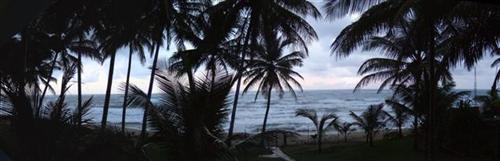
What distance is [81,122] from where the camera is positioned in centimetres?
805

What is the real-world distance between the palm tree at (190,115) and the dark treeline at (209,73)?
0.01 meters

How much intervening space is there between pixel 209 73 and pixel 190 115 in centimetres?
66

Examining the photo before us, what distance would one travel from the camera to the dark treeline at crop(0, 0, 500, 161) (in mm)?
7488

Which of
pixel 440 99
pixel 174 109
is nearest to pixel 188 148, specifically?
pixel 174 109

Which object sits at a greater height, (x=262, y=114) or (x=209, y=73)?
(x=209, y=73)

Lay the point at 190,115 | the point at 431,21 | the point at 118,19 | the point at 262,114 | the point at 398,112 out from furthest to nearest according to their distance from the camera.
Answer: the point at 262,114 < the point at 398,112 < the point at 118,19 < the point at 431,21 < the point at 190,115

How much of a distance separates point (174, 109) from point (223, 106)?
68 centimetres

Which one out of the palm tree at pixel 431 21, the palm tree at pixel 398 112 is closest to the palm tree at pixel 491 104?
the palm tree at pixel 398 112

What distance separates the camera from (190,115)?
7383mm

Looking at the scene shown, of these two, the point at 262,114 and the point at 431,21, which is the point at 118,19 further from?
the point at 262,114

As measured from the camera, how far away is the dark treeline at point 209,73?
24.6 ft

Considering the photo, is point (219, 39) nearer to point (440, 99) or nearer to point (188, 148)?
point (188, 148)

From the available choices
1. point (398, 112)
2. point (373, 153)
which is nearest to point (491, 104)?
point (373, 153)

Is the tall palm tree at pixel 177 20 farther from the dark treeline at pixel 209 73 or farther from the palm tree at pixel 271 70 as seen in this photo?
the palm tree at pixel 271 70
